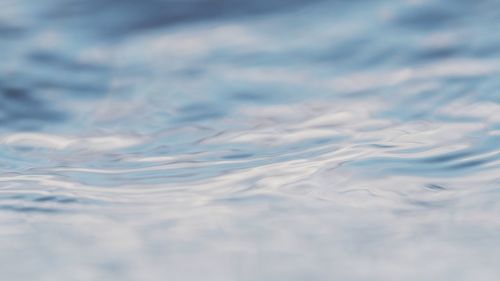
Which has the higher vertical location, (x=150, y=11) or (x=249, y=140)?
(x=150, y=11)

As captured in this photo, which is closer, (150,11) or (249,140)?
(249,140)

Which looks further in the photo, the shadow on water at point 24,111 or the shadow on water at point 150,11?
the shadow on water at point 150,11

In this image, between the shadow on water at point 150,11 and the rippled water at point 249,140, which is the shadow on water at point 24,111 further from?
the shadow on water at point 150,11

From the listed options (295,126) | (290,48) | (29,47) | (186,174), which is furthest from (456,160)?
(29,47)

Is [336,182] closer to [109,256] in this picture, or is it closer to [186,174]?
[186,174]

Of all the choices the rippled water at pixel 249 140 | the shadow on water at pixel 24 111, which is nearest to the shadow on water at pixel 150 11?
the rippled water at pixel 249 140

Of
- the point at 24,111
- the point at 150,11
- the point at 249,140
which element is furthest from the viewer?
the point at 150,11

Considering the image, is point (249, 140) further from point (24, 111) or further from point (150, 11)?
point (150, 11)

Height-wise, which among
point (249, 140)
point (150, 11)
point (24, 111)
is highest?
point (150, 11)

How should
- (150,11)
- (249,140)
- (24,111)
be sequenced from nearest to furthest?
(249,140)
(24,111)
(150,11)

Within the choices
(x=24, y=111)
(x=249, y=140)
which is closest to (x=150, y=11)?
(x=24, y=111)
